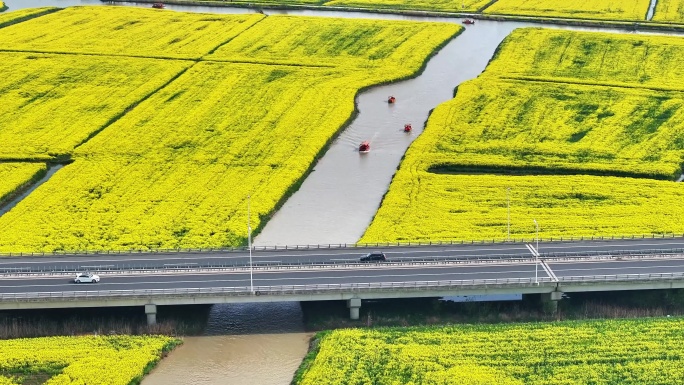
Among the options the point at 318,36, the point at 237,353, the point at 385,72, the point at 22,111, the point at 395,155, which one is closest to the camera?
the point at 237,353

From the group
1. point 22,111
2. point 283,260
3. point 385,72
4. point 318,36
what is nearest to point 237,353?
point 283,260

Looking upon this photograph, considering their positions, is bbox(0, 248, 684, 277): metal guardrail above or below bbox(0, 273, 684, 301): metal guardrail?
above

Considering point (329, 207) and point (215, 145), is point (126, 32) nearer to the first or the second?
point (215, 145)

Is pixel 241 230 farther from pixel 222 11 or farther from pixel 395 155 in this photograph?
pixel 222 11

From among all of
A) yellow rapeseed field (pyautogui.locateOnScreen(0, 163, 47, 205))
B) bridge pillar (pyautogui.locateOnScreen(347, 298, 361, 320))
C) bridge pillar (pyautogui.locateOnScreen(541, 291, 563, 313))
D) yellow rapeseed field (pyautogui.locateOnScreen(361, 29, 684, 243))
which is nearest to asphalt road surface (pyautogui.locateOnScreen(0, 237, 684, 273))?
yellow rapeseed field (pyautogui.locateOnScreen(361, 29, 684, 243))

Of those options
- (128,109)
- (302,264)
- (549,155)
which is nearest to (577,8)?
(549,155)

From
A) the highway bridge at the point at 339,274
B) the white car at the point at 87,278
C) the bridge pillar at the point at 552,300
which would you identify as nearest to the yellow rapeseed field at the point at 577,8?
the highway bridge at the point at 339,274

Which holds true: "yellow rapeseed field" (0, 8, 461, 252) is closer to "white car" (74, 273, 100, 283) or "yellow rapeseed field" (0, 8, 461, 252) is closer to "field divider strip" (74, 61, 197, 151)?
"field divider strip" (74, 61, 197, 151)
